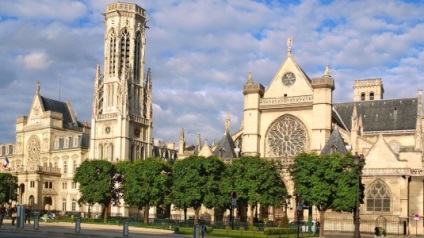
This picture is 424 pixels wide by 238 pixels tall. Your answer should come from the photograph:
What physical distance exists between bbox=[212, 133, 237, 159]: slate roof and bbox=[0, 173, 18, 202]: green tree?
3218cm

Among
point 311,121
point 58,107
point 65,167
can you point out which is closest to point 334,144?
A: point 311,121

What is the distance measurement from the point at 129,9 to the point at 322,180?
55750 mm

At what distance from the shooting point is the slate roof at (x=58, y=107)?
358 ft

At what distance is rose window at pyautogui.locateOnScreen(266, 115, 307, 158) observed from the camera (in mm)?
74938

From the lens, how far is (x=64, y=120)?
110750 mm

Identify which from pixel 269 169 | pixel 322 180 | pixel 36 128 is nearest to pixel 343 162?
pixel 322 180

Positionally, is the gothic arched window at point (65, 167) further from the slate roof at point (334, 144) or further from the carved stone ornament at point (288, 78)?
the slate roof at point (334, 144)

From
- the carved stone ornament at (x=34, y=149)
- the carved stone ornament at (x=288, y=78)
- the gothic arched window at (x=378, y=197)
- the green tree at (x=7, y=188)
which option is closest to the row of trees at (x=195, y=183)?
the gothic arched window at (x=378, y=197)

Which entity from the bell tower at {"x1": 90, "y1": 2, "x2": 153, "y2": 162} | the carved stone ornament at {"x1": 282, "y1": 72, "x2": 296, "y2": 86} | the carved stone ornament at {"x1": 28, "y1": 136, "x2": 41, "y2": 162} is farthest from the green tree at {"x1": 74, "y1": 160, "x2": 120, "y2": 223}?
the carved stone ornament at {"x1": 28, "y1": 136, "x2": 41, "y2": 162}

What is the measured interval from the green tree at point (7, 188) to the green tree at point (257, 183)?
132 feet

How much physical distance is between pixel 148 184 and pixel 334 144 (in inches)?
824

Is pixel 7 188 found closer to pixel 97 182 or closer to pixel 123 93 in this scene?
pixel 123 93

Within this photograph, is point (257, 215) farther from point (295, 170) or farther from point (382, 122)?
point (382, 122)

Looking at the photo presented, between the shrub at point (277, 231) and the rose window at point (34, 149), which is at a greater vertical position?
the rose window at point (34, 149)
